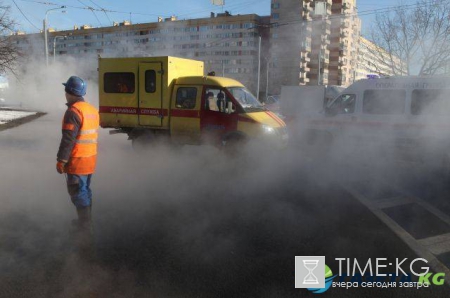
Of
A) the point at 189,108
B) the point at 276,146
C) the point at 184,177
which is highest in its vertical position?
the point at 189,108

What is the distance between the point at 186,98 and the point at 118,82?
1923mm

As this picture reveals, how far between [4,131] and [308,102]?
13.1 m

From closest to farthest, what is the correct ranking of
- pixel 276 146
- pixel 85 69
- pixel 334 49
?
1. pixel 276 146
2. pixel 85 69
3. pixel 334 49

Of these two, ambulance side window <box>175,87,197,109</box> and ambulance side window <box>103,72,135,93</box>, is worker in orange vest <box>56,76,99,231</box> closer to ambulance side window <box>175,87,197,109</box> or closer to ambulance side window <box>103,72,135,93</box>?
ambulance side window <box>175,87,197,109</box>

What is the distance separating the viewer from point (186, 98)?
27.4 feet

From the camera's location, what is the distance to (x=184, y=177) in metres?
6.67

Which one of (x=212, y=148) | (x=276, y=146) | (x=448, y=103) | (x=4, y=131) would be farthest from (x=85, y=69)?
(x=448, y=103)

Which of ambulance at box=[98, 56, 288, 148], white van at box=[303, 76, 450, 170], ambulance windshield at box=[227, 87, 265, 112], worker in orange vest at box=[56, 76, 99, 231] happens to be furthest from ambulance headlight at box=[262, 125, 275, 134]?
worker in orange vest at box=[56, 76, 99, 231]

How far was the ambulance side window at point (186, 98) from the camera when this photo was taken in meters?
8.25

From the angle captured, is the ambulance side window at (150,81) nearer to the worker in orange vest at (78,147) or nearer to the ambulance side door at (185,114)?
the ambulance side door at (185,114)

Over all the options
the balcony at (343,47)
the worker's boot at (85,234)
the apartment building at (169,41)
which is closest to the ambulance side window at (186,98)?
the apartment building at (169,41)

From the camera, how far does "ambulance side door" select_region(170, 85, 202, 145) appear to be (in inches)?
323

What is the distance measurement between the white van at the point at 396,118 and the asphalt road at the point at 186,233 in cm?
195

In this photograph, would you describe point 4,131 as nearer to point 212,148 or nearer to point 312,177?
point 212,148
